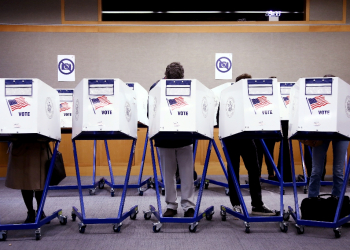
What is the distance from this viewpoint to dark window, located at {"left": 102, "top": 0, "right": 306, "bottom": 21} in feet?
20.0

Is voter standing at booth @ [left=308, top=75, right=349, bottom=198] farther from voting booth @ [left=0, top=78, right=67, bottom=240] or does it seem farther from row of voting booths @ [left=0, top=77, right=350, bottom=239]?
voting booth @ [left=0, top=78, right=67, bottom=240]

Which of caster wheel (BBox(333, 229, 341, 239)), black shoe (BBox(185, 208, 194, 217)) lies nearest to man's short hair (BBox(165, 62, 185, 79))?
black shoe (BBox(185, 208, 194, 217))

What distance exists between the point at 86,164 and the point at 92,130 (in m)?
3.38

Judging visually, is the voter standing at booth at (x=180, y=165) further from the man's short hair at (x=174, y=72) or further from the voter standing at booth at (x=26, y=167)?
the voter standing at booth at (x=26, y=167)

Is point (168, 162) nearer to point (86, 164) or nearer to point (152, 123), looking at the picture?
point (152, 123)

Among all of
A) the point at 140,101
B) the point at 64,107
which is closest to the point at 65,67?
the point at 64,107

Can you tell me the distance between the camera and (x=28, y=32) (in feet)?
19.6

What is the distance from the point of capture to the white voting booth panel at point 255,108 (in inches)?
103

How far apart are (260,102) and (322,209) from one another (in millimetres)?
1032

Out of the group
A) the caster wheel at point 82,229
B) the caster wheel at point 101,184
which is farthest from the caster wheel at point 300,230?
the caster wheel at point 101,184

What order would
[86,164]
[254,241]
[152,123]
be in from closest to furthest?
1. [254,241]
2. [152,123]
3. [86,164]

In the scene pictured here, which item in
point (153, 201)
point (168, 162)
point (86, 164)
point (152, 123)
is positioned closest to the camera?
point (152, 123)

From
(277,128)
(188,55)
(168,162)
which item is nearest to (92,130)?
(168,162)

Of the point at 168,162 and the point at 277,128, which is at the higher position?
the point at 277,128
